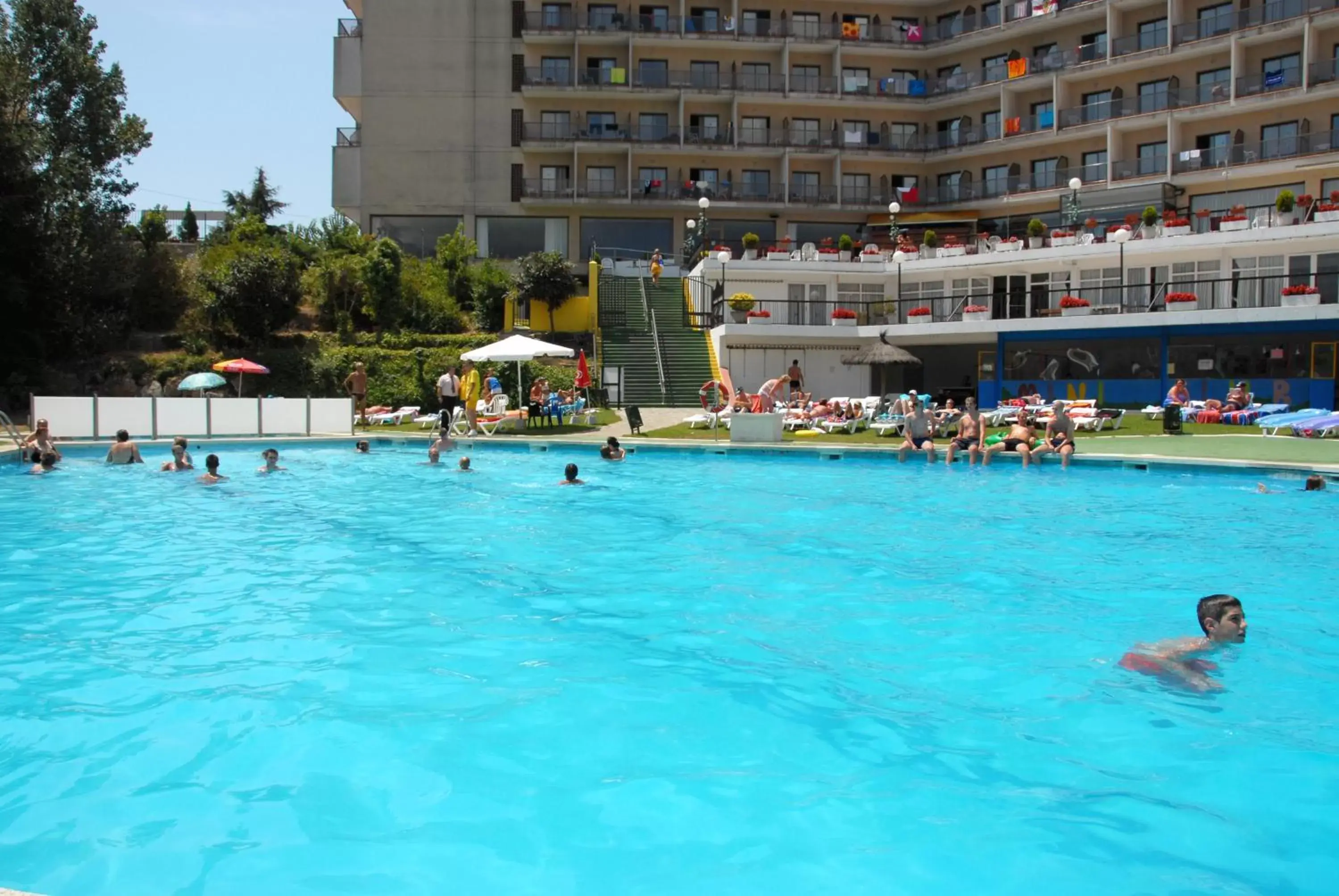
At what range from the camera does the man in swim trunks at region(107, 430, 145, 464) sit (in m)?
18.5

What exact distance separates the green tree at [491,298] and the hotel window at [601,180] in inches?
386

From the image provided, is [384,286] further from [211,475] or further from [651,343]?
[211,475]

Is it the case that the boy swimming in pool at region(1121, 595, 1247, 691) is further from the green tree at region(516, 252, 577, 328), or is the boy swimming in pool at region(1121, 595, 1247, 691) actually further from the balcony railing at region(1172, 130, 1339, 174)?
the balcony railing at region(1172, 130, 1339, 174)

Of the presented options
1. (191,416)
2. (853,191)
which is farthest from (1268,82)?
(191,416)

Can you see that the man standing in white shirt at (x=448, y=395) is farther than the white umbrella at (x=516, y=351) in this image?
Yes

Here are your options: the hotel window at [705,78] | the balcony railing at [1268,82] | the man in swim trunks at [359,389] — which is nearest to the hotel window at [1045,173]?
the balcony railing at [1268,82]

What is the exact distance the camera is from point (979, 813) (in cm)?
489

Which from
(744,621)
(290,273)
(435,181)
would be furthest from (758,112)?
(744,621)

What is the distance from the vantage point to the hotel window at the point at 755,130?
46438mm

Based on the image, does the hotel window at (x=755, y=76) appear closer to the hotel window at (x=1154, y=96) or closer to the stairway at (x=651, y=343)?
the stairway at (x=651, y=343)

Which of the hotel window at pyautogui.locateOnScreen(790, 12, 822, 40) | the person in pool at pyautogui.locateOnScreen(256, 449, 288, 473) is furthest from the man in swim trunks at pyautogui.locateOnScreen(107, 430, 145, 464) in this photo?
the hotel window at pyautogui.locateOnScreen(790, 12, 822, 40)

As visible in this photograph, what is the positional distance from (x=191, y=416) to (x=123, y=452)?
497cm

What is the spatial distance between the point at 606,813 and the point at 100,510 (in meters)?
11.6

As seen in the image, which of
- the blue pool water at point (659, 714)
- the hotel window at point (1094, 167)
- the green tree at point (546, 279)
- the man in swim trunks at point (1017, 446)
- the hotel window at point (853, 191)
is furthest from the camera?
the hotel window at point (853, 191)
